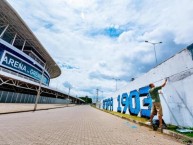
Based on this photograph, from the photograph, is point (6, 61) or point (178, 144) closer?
point (178, 144)

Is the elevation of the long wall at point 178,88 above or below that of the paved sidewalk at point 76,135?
above

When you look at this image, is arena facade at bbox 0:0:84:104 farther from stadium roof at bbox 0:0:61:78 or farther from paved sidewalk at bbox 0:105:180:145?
paved sidewalk at bbox 0:105:180:145

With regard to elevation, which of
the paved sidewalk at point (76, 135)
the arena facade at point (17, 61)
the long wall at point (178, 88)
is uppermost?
the arena facade at point (17, 61)

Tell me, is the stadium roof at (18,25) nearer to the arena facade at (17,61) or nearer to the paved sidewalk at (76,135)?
the arena facade at (17,61)

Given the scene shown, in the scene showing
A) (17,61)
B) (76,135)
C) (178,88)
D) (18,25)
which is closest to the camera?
(76,135)

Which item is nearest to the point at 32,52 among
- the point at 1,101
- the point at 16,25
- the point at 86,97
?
the point at 16,25

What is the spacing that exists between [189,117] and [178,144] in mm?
2478

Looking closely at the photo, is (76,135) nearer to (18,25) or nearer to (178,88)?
(178,88)

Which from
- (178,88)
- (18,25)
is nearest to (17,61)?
(18,25)

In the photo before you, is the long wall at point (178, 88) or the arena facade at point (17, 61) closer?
the long wall at point (178, 88)

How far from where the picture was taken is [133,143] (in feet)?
14.5

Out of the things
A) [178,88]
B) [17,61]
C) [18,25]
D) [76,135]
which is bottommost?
[76,135]

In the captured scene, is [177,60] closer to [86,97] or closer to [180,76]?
[180,76]

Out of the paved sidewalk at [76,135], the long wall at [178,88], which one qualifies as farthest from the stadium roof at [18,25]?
the long wall at [178,88]
